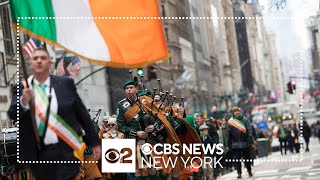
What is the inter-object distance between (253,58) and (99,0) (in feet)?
23.0

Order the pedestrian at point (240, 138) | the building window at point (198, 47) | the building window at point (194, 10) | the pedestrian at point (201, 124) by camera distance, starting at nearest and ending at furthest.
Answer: the building window at point (194, 10) → the building window at point (198, 47) → the pedestrian at point (201, 124) → the pedestrian at point (240, 138)

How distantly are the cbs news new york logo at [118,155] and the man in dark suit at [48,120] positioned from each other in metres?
3.36

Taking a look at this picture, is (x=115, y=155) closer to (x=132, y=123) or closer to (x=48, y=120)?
(x=132, y=123)

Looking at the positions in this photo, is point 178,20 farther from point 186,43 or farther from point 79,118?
point 79,118

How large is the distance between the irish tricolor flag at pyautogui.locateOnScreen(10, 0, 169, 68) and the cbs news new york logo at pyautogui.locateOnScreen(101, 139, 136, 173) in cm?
267

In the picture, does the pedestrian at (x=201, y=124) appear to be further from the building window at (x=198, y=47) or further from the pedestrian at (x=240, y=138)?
the building window at (x=198, y=47)

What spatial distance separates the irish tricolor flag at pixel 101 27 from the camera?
7.85 m

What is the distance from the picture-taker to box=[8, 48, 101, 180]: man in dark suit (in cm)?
709

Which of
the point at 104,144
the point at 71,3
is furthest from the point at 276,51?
the point at 71,3

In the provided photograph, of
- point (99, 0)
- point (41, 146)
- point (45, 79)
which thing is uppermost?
point (99, 0)

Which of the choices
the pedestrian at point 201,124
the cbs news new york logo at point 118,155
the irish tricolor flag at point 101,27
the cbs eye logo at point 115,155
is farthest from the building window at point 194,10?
the pedestrian at point 201,124

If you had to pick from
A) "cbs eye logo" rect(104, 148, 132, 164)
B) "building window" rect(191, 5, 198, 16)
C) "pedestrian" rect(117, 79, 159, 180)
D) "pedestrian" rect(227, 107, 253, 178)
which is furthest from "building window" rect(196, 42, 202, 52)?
"pedestrian" rect(227, 107, 253, 178)

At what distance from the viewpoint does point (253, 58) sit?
15070mm

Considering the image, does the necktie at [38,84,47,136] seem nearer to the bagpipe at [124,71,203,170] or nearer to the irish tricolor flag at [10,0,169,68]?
the irish tricolor flag at [10,0,169,68]
